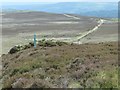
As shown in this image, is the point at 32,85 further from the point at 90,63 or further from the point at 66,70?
the point at 90,63

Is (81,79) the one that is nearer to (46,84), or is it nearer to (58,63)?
(46,84)

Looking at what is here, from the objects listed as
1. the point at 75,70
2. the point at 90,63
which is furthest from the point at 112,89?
the point at 90,63

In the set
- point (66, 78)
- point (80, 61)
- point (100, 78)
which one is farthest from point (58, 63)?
point (100, 78)

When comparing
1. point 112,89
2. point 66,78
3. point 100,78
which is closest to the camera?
point 112,89

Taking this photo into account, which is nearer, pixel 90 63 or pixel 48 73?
pixel 48 73

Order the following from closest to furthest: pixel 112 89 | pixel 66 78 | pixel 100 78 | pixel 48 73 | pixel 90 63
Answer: pixel 112 89
pixel 100 78
pixel 66 78
pixel 48 73
pixel 90 63

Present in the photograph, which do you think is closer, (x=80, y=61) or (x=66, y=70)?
(x=66, y=70)

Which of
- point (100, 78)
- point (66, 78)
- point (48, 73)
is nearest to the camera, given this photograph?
point (100, 78)

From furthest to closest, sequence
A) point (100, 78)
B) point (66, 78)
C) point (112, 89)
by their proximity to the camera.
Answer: point (66, 78), point (100, 78), point (112, 89)
